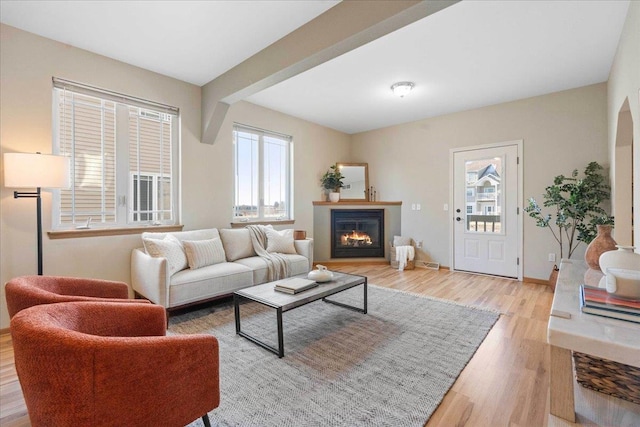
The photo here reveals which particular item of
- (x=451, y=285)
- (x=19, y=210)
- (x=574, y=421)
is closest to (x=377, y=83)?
(x=451, y=285)

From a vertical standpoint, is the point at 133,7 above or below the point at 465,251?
above

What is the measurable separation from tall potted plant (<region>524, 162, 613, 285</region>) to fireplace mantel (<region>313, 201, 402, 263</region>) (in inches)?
83.5

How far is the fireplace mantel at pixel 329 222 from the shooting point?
5512 millimetres

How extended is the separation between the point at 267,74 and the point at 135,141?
1.75 metres

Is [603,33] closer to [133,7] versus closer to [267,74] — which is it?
[267,74]

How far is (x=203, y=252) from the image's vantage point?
10.7 ft

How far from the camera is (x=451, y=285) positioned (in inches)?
161

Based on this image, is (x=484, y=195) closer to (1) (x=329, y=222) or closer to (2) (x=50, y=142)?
(1) (x=329, y=222)

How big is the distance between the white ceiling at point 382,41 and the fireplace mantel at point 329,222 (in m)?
2.05

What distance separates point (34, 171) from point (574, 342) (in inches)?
145

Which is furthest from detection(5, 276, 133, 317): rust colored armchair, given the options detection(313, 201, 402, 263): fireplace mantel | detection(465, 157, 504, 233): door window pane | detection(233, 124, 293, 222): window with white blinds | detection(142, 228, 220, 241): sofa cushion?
detection(465, 157, 504, 233): door window pane

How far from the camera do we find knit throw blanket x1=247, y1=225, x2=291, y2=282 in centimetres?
354

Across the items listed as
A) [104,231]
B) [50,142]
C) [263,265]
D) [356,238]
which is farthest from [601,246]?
[50,142]

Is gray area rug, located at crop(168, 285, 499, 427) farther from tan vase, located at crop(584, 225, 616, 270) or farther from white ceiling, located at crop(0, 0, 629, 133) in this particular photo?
white ceiling, located at crop(0, 0, 629, 133)
